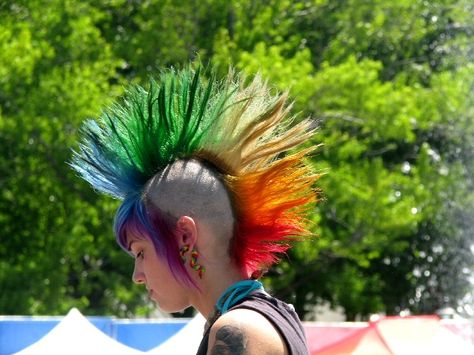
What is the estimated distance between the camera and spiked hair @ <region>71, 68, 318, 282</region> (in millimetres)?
2131

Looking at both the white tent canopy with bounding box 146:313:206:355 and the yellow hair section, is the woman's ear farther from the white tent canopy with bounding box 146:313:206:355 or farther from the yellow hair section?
the white tent canopy with bounding box 146:313:206:355

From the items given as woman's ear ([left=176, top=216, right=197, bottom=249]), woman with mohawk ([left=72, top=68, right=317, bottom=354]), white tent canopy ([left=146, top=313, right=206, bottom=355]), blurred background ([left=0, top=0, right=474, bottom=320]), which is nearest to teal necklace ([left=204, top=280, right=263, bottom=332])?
woman with mohawk ([left=72, top=68, right=317, bottom=354])

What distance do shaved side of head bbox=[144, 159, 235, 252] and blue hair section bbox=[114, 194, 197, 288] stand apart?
17mm

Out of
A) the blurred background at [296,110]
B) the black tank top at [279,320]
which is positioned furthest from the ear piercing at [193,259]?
the blurred background at [296,110]

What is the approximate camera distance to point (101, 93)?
16.8 meters

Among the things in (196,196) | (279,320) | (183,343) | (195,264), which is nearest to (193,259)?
(195,264)

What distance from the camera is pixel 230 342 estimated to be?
6.23 feet

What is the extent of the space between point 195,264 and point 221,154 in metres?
→ 0.20

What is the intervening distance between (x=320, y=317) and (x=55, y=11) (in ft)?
52.4

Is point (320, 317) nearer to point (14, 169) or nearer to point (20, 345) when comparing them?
point (14, 169)

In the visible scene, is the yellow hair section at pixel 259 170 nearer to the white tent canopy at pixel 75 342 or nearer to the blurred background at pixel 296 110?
the white tent canopy at pixel 75 342

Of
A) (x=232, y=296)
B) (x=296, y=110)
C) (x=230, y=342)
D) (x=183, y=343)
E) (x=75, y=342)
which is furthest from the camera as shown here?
(x=296, y=110)

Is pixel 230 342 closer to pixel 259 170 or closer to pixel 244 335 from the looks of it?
pixel 244 335

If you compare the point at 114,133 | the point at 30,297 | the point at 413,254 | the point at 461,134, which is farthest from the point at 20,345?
the point at 413,254
